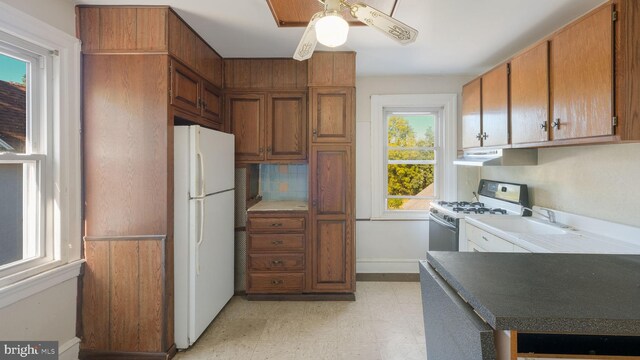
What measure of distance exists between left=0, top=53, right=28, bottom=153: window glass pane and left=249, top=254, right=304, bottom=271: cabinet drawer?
1890 mm

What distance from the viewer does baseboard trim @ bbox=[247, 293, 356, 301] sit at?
116 inches

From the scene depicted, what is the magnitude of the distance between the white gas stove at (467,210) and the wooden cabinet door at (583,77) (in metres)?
0.97

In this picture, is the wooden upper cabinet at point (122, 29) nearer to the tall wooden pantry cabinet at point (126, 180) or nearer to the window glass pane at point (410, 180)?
the tall wooden pantry cabinet at point (126, 180)

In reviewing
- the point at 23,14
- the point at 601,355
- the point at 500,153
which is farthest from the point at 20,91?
the point at 500,153

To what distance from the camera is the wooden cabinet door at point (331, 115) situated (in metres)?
2.91

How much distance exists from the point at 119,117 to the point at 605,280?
2.63 meters

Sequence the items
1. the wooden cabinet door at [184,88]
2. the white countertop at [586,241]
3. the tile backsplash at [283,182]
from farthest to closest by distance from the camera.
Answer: the tile backsplash at [283,182], the wooden cabinet door at [184,88], the white countertop at [586,241]

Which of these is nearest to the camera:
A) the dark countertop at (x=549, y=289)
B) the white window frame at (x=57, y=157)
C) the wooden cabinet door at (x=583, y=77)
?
the dark countertop at (x=549, y=289)

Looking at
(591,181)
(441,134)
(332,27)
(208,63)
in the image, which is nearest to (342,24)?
(332,27)

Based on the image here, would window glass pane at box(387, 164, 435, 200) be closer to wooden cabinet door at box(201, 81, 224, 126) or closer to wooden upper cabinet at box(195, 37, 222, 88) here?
wooden cabinet door at box(201, 81, 224, 126)

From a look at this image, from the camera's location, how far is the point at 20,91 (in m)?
1.77

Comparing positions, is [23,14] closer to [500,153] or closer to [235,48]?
[235,48]

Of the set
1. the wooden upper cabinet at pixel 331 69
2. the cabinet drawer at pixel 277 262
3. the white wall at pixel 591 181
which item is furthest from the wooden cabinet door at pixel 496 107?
the cabinet drawer at pixel 277 262

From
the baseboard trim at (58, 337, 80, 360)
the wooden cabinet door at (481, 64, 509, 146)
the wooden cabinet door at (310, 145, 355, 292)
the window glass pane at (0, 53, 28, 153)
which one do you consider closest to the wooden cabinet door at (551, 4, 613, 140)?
the wooden cabinet door at (481, 64, 509, 146)
